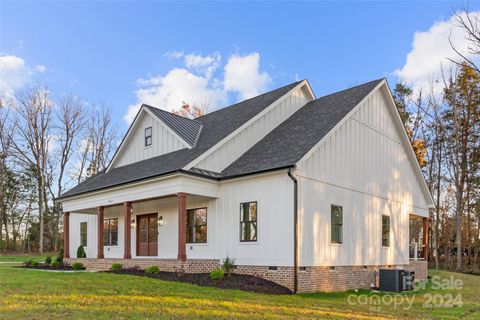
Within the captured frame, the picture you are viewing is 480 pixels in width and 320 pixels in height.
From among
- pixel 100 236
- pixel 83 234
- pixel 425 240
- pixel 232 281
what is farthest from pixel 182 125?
pixel 425 240

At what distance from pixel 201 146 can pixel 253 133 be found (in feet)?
7.30

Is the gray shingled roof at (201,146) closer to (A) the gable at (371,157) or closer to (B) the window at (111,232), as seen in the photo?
(B) the window at (111,232)

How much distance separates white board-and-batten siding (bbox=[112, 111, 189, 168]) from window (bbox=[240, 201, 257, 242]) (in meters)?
4.39

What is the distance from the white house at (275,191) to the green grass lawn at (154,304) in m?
2.51

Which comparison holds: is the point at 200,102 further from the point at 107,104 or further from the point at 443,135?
the point at 443,135

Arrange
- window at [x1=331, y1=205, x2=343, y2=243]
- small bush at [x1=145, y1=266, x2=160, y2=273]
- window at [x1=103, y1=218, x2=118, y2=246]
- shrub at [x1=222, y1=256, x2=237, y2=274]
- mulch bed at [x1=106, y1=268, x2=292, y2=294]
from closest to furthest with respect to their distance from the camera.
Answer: mulch bed at [x1=106, y1=268, x2=292, y2=294] → small bush at [x1=145, y1=266, x2=160, y2=273] → shrub at [x1=222, y1=256, x2=237, y2=274] → window at [x1=331, y1=205, x2=343, y2=243] → window at [x1=103, y1=218, x2=118, y2=246]

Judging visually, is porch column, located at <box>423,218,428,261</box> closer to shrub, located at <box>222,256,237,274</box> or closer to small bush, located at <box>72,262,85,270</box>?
shrub, located at <box>222,256,237,274</box>

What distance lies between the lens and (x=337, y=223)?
53.3 feet

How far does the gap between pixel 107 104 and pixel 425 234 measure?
110 ft

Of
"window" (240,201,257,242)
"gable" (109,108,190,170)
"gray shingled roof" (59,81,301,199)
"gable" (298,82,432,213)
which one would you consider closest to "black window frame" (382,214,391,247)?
"gable" (298,82,432,213)

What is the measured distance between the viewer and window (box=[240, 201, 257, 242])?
15.4 meters

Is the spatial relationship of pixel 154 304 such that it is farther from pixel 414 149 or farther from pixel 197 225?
pixel 414 149

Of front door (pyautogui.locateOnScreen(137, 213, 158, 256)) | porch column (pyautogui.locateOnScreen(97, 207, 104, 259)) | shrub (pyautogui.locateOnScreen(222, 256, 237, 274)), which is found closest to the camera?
shrub (pyautogui.locateOnScreen(222, 256, 237, 274))

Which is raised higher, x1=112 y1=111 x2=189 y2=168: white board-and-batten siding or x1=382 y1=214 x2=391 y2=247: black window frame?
x1=112 y1=111 x2=189 y2=168: white board-and-batten siding
